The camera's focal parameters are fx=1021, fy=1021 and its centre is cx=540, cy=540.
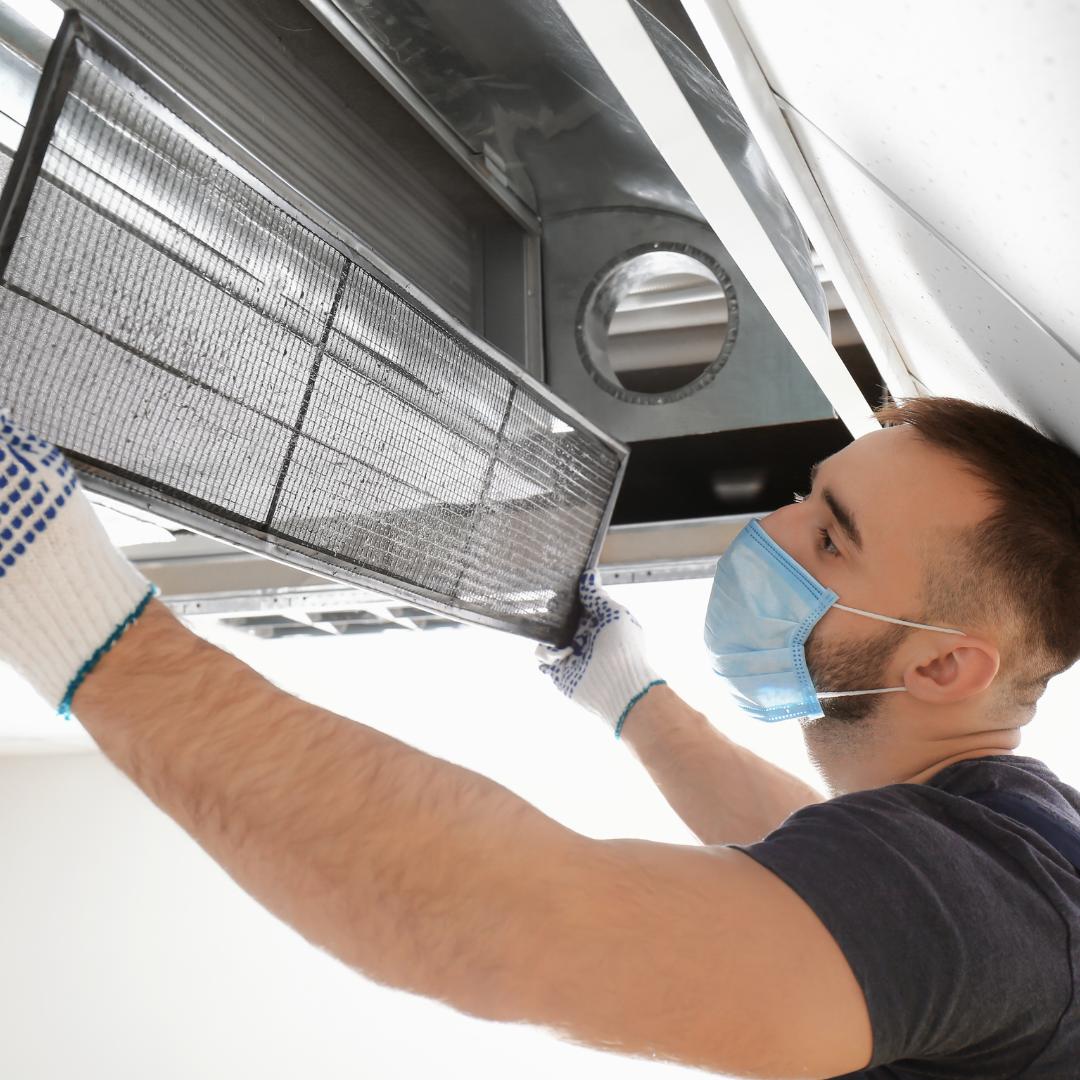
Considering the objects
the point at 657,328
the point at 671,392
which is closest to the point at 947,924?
the point at 671,392

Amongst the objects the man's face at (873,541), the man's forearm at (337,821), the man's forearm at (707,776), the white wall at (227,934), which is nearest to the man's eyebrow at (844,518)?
the man's face at (873,541)

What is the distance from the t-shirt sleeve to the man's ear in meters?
0.28

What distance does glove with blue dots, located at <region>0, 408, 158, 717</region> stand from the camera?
2.42 ft

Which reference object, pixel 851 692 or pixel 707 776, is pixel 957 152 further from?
pixel 707 776

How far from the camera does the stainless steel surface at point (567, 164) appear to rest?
1327 millimetres

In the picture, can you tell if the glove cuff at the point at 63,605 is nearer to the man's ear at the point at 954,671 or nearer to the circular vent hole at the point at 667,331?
the man's ear at the point at 954,671

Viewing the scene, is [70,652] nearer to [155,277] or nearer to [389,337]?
[155,277]

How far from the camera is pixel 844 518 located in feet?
4.07

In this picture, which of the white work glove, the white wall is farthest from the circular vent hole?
the white wall

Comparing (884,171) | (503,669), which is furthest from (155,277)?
(503,669)

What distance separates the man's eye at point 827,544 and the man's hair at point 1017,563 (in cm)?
12

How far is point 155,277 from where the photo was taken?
936 millimetres

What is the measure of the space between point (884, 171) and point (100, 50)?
64 cm

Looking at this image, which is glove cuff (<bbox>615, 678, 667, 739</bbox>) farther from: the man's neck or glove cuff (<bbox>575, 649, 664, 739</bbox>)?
the man's neck
